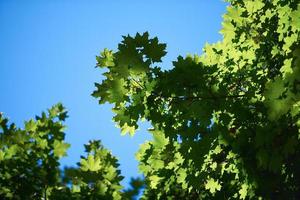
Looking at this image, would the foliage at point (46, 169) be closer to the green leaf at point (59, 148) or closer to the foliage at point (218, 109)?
the green leaf at point (59, 148)

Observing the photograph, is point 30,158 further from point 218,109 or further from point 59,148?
point 218,109

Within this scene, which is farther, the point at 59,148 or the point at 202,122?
the point at 59,148

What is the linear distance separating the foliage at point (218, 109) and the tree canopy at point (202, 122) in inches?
0.5

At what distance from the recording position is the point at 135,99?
3.45m

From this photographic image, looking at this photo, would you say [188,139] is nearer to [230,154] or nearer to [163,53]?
[230,154]

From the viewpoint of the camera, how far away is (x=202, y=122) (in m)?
3.24

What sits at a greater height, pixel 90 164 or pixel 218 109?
pixel 90 164

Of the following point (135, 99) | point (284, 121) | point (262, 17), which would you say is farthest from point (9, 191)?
point (262, 17)

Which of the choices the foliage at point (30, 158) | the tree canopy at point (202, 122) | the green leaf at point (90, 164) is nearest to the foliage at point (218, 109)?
the tree canopy at point (202, 122)

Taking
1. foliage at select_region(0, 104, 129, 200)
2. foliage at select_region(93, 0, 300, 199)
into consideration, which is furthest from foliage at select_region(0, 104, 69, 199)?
foliage at select_region(93, 0, 300, 199)

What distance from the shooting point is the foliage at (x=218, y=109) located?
9.49ft

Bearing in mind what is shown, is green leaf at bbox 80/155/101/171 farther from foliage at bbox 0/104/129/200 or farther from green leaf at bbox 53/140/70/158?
green leaf at bbox 53/140/70/158

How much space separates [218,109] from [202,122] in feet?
0.73

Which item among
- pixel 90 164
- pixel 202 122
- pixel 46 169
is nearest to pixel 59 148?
pixel 46 169
